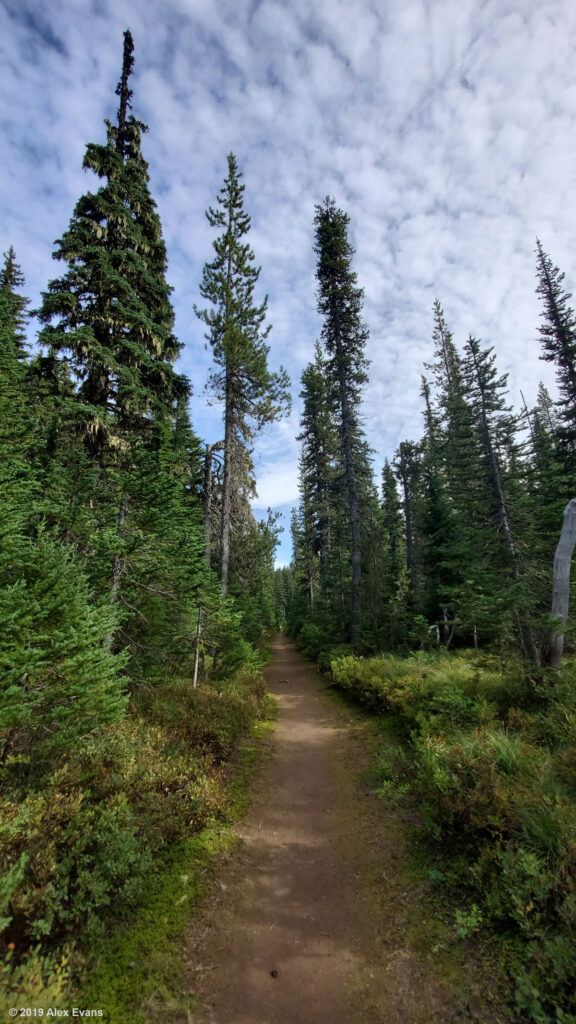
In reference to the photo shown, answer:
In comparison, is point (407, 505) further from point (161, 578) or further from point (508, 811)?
point (508, 811)

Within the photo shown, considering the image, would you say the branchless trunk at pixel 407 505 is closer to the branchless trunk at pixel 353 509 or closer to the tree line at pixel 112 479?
the branchless trunk at pixel 353 509

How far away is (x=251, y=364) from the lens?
51.0ft

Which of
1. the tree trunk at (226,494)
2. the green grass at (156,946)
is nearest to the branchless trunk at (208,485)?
the tree trunk at (226,494)

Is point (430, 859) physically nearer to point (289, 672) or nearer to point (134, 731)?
point (134, 731)

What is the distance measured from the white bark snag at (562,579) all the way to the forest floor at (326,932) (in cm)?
581

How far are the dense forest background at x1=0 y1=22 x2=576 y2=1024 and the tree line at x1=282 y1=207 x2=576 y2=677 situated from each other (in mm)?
121

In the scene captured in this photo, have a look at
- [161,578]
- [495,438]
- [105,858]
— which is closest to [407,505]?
[495,438]

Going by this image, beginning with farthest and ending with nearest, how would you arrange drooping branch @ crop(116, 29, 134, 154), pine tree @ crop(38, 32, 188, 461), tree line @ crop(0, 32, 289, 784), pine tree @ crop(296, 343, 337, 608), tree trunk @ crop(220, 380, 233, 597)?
pine tree @ crop(296, 343, 337, 608) → tree trunk @ crop(220, 380, 233, 597) → drooping branch @ crop(116, 29, 134, 154) → pine tree @ crop(38, 32, 188, 461) → tree line @ crop(0, 32, 289, 784)

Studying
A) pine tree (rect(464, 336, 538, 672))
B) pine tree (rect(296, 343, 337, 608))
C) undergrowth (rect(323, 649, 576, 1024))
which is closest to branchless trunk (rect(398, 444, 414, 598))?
pine tree (rect(296, 343, 337, 608))

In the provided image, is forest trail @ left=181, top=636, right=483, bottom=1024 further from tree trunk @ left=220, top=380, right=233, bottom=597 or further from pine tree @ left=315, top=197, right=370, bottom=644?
pine tree @ left=315, top=197, right=370, bottom=644

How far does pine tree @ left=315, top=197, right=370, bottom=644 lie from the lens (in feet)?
64.2

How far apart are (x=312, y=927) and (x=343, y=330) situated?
72.9 feet

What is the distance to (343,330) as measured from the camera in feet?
66.5

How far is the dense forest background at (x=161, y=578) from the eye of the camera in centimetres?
463
